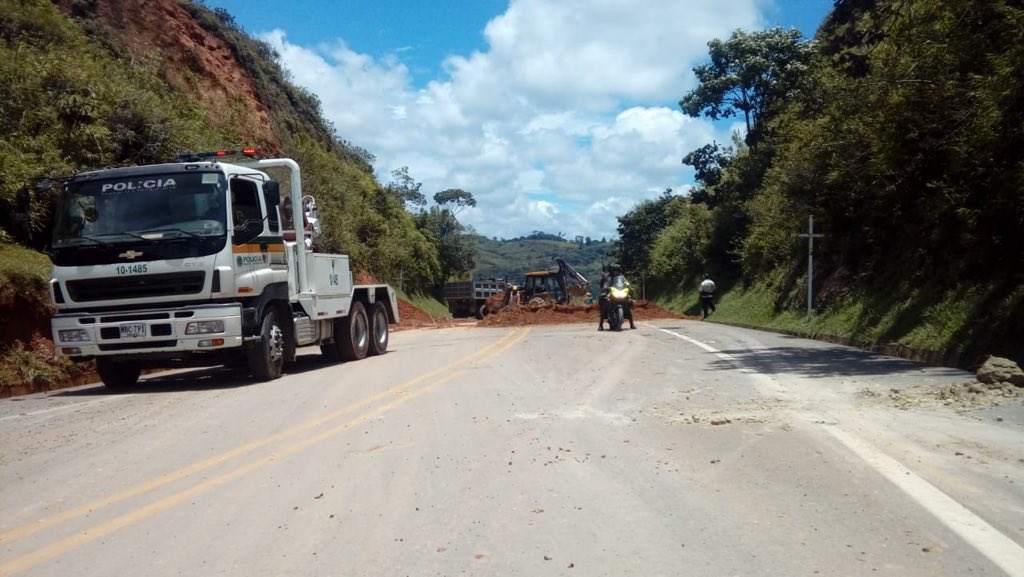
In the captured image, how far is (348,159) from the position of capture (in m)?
52.1

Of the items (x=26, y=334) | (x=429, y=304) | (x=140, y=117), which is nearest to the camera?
(x=26, y=334)

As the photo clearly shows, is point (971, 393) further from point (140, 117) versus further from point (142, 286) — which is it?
point (140, 117)

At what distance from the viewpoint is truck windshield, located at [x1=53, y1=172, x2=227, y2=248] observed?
37.5 ft

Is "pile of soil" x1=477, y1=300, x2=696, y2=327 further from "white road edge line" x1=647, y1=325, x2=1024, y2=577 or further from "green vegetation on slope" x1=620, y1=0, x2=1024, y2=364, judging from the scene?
"white road edge line" x1=647, y1=325, x2=1024, y2=577

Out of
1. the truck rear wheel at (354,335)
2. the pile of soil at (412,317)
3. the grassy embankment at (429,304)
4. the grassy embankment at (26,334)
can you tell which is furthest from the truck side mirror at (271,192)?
the grassy embankment at (429,304)

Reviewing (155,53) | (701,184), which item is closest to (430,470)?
(155,53)

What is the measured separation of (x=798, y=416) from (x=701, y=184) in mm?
37291

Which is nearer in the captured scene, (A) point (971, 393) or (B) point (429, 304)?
(A) point (971, 393)

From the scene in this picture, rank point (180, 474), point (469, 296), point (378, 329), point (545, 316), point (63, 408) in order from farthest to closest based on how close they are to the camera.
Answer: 1. point (469, 296)
2. point (545, 316)
3. point (378, 329)
4. point (63, 408)
5. point (180, 474)

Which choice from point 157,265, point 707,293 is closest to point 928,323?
point 157,265

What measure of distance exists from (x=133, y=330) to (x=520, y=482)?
7.58 m

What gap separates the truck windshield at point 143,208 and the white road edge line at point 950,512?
28.4ft

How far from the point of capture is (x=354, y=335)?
1605cm

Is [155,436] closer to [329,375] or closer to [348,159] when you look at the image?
[329,375]
